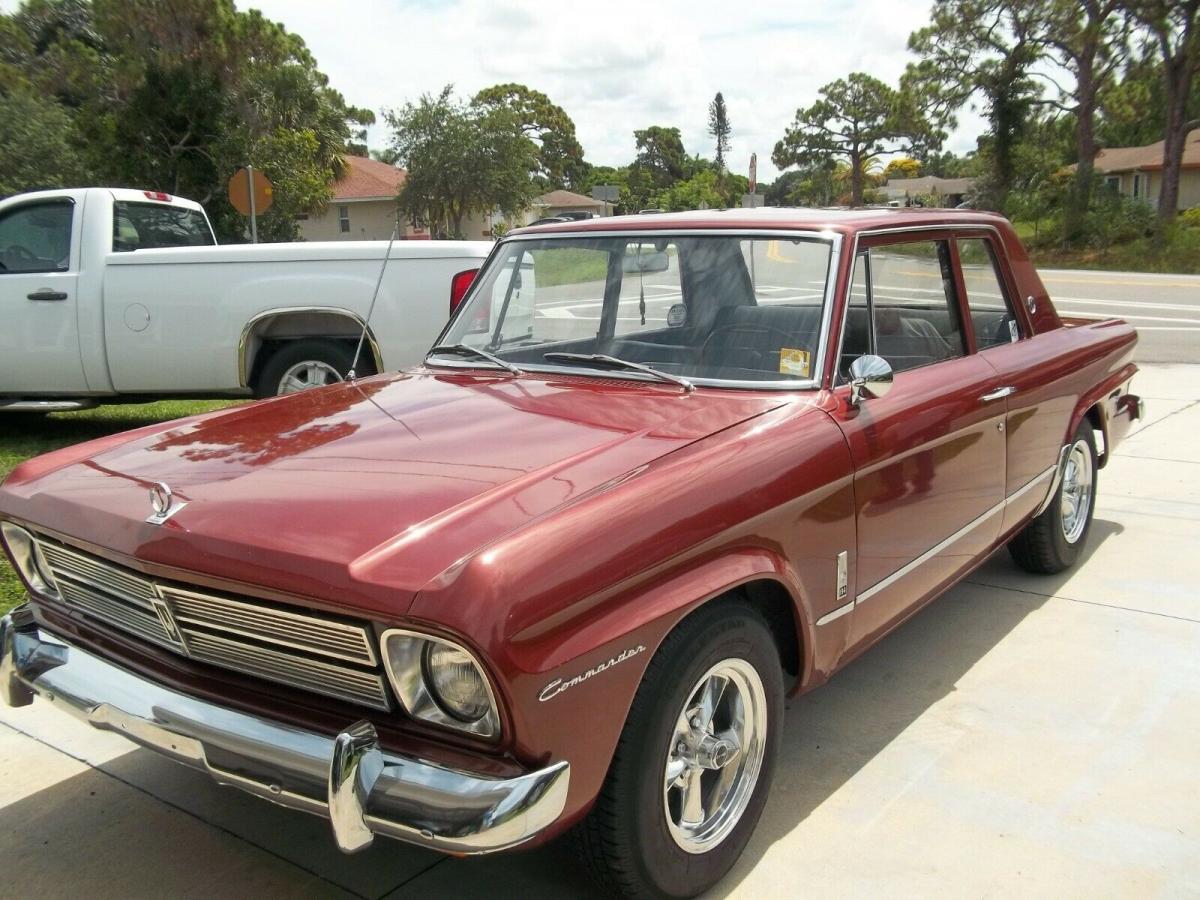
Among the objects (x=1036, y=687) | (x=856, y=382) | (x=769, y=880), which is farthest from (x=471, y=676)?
(x=1036, y=687)

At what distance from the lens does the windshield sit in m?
3.39

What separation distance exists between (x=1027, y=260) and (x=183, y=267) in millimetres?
5190

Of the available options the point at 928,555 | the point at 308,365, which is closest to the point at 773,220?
the point at 928,555

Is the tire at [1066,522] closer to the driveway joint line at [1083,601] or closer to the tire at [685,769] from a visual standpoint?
the driveway joint line at [1083,601]

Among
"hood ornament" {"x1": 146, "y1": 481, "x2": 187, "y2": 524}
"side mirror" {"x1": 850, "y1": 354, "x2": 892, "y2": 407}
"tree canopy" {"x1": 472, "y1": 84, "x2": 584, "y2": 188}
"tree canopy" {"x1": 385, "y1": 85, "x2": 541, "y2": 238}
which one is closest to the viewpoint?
"hood ornament" {"x1": 146, "y1": 481, "x2": 187, "y2": 524}

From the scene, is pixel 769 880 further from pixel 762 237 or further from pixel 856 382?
pixel 762 237

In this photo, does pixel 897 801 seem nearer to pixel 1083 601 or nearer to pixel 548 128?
pixel 1083 601

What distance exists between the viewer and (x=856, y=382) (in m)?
3.18

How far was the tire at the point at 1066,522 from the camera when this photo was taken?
480 cm

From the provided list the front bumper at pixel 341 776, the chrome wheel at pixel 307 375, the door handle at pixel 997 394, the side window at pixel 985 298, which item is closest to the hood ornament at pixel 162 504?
the front bumper at pixel 341 776

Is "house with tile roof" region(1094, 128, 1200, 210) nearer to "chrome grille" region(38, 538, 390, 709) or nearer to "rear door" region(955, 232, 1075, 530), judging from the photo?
"rear door" region(955, 232, 1075, 530)

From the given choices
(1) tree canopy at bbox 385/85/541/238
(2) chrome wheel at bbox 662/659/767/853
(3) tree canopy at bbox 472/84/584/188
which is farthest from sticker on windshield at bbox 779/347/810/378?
(3) tree canopy at bbox 472/84/584/188

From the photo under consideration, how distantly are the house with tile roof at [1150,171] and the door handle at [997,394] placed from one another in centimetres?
4705

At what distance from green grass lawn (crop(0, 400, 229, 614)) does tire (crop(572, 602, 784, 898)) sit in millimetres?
5250
